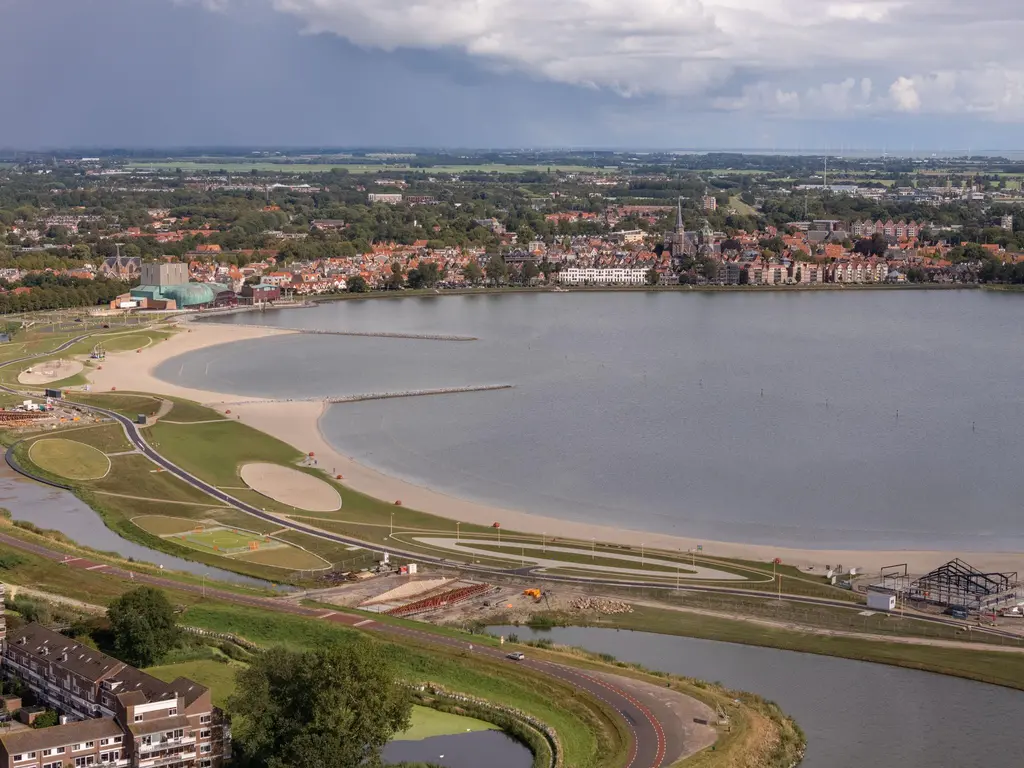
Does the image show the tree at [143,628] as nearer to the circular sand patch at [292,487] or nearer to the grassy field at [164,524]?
the grassy field at [164,524]

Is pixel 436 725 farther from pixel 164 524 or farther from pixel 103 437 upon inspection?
pixel 103 437

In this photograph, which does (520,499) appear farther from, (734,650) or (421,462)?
(734,650)

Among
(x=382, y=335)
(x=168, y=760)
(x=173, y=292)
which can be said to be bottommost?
(x=382, y=335)

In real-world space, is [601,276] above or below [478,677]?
below

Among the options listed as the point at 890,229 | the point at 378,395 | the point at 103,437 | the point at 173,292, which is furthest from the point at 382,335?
the point at 890,229

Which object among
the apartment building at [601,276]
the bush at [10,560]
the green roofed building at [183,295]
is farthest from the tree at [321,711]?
the apartment building at [601,276]

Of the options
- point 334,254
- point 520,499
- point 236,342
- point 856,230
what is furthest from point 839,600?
point 856,230
